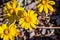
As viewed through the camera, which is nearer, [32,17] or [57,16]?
[32,17]

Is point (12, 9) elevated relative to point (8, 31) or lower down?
elevated

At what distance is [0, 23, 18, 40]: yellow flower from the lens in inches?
59.3

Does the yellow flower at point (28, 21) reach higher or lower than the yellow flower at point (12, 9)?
lower

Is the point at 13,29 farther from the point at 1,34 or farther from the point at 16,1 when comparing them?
the point at 16,1

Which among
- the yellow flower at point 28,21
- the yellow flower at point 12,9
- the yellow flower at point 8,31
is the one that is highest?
the yellow flower at point 12,9

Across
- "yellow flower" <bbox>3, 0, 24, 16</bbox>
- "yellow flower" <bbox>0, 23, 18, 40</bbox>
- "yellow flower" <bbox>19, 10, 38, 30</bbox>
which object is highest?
"yellow flower" <bbox>3, 0, 24, 16</bbox>

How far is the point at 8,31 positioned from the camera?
1.52 metres

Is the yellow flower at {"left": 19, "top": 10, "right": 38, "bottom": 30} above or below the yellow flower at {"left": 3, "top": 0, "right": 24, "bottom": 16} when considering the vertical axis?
below

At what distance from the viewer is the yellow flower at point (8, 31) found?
1507mm

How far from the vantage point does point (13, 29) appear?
4.93 feet

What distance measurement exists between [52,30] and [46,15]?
0.14 m

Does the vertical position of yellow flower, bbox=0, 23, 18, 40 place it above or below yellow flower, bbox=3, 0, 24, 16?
below

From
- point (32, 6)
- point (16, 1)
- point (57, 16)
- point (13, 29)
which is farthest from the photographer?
point (57, 16)

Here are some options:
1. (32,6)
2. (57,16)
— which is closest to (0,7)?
(32,6)
